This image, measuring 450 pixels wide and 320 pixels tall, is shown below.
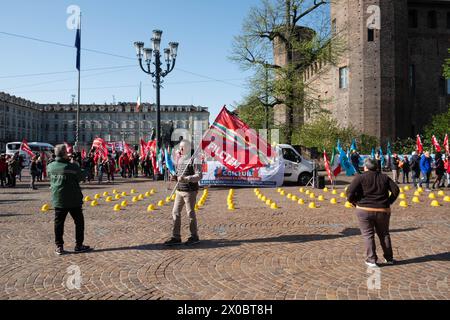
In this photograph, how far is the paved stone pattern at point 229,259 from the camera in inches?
196

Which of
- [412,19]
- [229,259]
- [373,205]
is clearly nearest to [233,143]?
[229,259]

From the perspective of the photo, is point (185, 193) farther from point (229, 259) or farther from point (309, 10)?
point (309, 10)

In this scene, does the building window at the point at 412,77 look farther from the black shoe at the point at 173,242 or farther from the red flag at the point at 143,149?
the black shoe at the point at 173,242

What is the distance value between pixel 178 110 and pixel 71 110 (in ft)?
114

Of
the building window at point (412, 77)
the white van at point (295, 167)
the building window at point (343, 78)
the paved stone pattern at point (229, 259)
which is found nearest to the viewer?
the paved stone pattern at point (229, 259)

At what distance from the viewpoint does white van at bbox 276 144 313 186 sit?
20.3 m

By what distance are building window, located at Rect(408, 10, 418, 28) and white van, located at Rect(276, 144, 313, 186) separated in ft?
119

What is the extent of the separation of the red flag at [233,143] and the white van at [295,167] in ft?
29.4

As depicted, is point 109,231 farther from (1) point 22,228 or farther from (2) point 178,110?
(2) point 178,110

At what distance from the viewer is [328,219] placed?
1037cm

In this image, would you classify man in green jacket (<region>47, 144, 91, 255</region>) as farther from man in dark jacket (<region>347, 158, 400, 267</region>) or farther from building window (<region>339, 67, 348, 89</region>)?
building window (<region>339, 67, 348, 89</region>)

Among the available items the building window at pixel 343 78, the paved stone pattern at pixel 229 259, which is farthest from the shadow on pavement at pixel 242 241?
the building window at pixel 343 78

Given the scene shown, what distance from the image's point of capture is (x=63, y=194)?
6.89 meters
